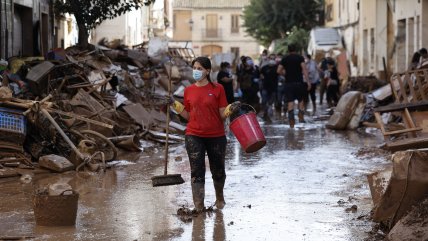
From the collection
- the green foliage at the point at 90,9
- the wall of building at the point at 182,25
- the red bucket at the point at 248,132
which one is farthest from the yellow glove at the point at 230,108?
the wall of building at the point at 182,25

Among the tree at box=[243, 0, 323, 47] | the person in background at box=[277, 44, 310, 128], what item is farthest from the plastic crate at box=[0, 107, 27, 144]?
the tree at box=[243, 0, 323, 47]

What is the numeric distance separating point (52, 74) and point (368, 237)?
396 inches

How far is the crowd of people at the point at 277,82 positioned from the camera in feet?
68.1

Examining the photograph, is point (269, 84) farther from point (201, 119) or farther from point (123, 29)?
point (123, 29)

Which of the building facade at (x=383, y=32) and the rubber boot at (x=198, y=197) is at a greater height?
the building facade at (x=383, y=32)

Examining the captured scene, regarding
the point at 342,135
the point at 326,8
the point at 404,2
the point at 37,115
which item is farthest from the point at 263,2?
the point at 37,115

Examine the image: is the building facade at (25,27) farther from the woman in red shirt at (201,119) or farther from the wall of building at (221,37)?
the wall of building at (221,37)

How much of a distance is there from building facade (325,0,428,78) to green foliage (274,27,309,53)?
6593mm

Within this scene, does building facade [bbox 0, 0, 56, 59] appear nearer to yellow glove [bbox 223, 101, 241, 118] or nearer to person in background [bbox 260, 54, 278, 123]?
person in background [bbox 260, 54, 278, 123]

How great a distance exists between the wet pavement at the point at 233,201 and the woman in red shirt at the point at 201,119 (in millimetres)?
448

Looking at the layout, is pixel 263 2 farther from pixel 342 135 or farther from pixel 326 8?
pixel 342 135

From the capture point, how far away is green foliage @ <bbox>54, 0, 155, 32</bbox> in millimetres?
24312

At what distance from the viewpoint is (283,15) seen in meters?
60.1

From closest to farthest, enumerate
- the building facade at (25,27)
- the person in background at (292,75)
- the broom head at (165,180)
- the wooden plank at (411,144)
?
the broom head at (165,180) < the wooden plank at (411,144) < the person in background at (292,75) < the building facade at (25,27)
